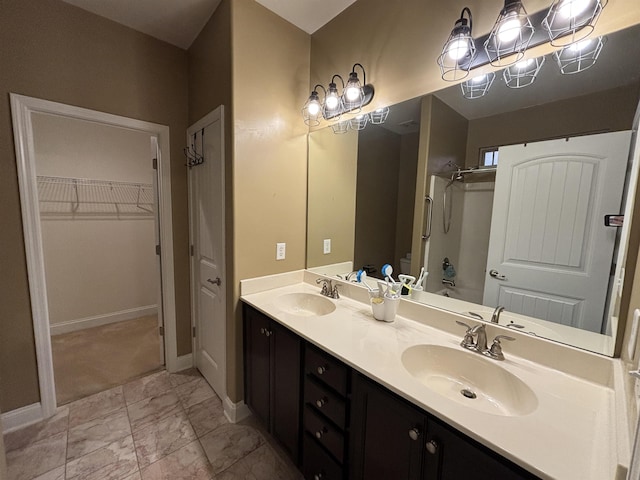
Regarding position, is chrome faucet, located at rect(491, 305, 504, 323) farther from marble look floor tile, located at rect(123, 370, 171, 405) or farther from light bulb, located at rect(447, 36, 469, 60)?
marble look floor tile, located at rect(123, 370, 171, 405)

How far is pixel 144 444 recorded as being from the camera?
1.62 meters

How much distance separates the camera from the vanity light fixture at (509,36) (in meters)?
0.99

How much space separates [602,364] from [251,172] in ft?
6.03

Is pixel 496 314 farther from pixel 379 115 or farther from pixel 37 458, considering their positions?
pixel 37 458

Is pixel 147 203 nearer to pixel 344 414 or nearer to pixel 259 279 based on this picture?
pixel 259 279

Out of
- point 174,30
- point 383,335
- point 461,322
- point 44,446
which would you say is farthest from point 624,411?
point 174,30

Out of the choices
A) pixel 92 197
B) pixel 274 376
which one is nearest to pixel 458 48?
pixel 274 376

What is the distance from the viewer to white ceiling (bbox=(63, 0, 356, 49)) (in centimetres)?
165

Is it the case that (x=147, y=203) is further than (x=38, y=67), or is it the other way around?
(x=147, y=203)

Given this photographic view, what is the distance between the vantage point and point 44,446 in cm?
159

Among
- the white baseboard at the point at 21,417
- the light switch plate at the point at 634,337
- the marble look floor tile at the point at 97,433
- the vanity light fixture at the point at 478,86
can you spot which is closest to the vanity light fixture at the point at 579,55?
the vanity light fixture at the point at 478,86

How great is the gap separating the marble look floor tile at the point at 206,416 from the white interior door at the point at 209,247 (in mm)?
83

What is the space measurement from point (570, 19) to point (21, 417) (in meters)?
3.53

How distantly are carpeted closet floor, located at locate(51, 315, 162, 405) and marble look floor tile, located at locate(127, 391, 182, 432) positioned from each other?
0.39m
